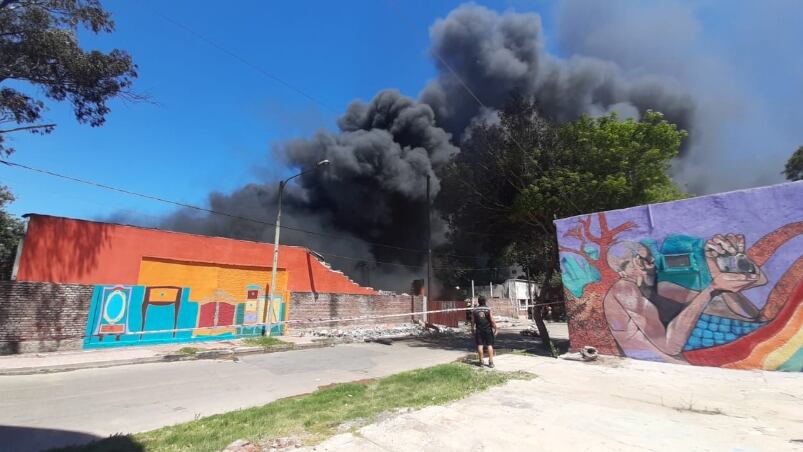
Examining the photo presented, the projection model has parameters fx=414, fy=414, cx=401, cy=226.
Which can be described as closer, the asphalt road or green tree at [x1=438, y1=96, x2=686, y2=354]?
the asphalt road

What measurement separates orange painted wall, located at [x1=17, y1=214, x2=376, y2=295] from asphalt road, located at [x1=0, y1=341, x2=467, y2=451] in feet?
18.3

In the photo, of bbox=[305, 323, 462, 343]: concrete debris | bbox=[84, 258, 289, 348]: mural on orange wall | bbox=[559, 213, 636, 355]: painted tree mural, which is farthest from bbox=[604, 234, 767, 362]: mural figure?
bbox=[84, 258, 289, 348]: mural on orange wall

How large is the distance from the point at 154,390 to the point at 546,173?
12.2 m

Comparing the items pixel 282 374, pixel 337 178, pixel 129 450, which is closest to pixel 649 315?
pixel 282 374

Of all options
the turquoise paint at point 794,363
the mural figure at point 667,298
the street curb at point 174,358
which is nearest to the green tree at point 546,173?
the mural figure at point 667,298

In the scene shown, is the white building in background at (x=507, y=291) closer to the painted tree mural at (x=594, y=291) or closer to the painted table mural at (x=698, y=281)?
the painted tree mural at (x=594, y=291)

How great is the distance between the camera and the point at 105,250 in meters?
14.5

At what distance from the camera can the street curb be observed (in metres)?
9.28

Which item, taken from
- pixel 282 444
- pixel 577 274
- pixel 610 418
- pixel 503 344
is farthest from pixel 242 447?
pixel 503 344

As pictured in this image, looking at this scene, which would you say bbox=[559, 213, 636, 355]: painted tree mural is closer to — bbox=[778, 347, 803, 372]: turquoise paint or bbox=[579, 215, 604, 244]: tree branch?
bbox=[579, 215, 604, 244]: tree branch

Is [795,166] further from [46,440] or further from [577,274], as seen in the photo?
[46,440]

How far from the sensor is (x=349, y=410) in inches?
213

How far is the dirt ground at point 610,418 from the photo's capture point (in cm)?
419

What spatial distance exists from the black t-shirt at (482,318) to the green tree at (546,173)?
5.05 meters
